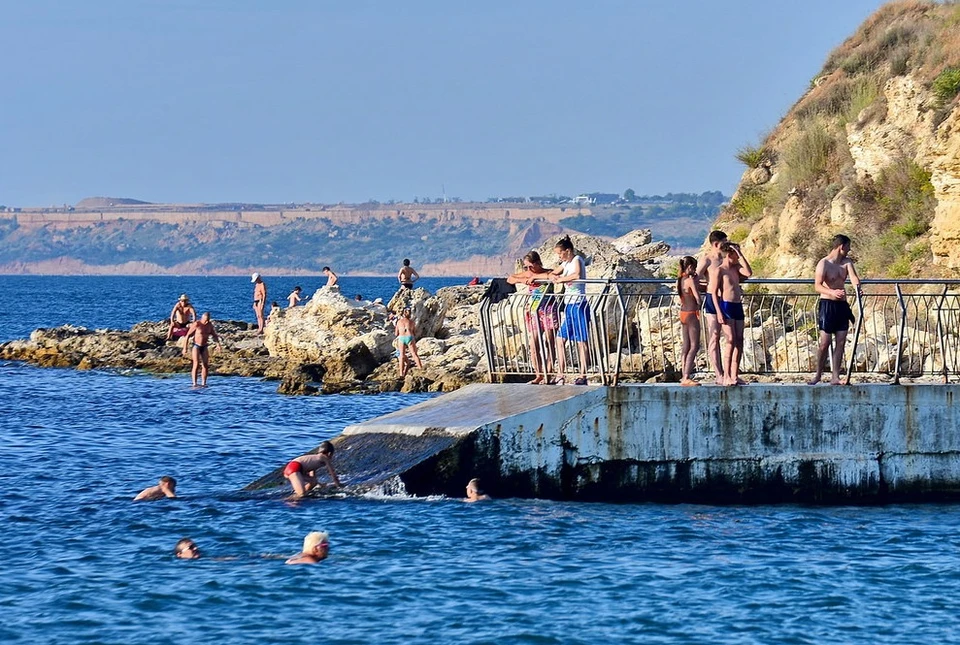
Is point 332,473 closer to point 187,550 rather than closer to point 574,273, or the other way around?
point 187,550

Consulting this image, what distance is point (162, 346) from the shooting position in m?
38.7

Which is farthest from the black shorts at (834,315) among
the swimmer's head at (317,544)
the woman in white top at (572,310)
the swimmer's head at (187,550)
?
the swimmer's head at (187,550)

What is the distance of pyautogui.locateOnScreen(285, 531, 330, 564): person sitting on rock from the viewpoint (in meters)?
12.4

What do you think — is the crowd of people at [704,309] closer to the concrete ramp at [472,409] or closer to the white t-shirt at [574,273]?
the white t-shirt at [574,273]

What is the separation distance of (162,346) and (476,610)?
29.1m

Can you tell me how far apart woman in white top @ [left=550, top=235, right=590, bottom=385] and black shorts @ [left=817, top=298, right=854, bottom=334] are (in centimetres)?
258

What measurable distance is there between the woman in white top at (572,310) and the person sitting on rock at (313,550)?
4073 millimetres

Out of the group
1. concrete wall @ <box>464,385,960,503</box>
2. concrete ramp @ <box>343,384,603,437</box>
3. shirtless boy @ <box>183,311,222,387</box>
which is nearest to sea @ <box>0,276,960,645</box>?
concrete wall @ <box>464,385,960,503</box>

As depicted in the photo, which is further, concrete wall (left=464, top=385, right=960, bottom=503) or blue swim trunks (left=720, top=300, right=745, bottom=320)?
blue swim trunks (left=720, top=300, right=745, bottom=320)

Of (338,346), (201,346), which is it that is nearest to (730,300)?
(201,346)

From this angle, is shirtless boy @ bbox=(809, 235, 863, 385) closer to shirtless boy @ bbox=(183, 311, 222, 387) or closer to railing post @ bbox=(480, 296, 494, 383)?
railing post @ bbox=(480, 296, 494, 383)

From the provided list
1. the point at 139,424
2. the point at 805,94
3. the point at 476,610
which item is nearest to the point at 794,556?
the point at 476,610

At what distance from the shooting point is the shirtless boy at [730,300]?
1484cm

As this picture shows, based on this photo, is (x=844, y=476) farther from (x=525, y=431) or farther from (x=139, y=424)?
(x=139, y=424)
